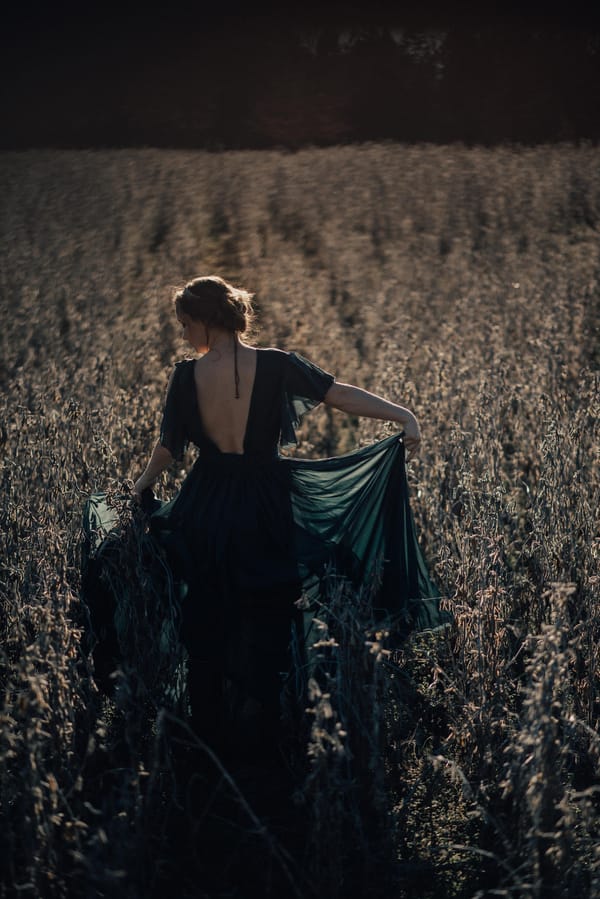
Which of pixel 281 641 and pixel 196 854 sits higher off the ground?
pixel 281 641

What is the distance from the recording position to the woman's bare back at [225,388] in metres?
3.49

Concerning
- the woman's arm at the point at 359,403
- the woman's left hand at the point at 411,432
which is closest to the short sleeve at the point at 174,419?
the woman's arm at the point at 359,403

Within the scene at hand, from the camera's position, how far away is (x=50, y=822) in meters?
2.60

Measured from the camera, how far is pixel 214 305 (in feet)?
11.3

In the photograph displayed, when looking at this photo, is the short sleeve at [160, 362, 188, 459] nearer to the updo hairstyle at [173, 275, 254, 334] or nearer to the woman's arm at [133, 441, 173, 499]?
the woman's arm at [133, 441, 173, 499]

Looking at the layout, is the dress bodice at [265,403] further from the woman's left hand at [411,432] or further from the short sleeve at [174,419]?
the woman's left hand at [411,432]

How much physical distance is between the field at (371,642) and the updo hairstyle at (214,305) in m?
0.76

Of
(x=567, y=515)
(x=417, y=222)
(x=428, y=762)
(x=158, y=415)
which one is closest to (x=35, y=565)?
(x=428, y=762)

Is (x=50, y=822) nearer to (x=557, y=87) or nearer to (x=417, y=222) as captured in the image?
(x=417, y=222)

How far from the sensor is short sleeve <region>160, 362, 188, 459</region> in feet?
11.7

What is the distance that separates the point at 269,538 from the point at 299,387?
56 cm

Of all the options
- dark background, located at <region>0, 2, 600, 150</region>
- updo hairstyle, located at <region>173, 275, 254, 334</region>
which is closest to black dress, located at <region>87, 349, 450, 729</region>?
updo hairstyle, located at <region>173, 275, 254, 334</region>

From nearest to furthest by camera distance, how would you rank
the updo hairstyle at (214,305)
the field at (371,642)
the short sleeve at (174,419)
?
the field at (371,642) < the updo hairstyle at (214,305) < the short sleeve at (174,419)

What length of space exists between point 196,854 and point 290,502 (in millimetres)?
1268
